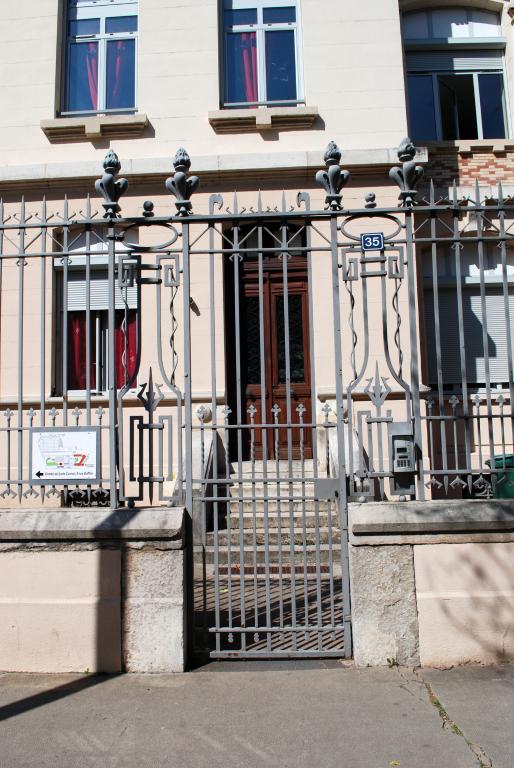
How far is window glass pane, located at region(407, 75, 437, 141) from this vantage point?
10344 mm

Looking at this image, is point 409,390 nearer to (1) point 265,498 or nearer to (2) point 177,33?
(1) point 265,498

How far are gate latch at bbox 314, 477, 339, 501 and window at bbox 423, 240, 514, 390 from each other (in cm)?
539

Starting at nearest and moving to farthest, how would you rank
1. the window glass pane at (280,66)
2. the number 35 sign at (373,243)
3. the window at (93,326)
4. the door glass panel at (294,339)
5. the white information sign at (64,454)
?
the white information sign at (64,454)
the number 35 sign at (373,243)
the window at (93,326)
the door glass panel at (294,339)
the window glass pane at (280,66)

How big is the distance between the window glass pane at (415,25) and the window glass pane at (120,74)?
4522 mm

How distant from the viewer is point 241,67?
9.84m

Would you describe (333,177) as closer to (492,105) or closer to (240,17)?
(240,17)

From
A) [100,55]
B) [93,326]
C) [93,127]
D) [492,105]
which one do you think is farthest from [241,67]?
[93,326]

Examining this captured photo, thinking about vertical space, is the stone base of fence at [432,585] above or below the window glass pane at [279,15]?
below

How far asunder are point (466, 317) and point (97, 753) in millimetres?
8173

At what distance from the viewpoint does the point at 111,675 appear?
4.18 metres

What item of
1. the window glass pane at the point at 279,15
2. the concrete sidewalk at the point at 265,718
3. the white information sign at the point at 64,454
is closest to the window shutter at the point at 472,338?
the window glass pane at the point at 279,15

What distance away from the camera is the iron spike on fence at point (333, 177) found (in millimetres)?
4688

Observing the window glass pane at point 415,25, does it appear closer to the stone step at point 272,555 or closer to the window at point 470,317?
the window at point 470,317

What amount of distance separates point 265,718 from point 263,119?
8.21 metres
